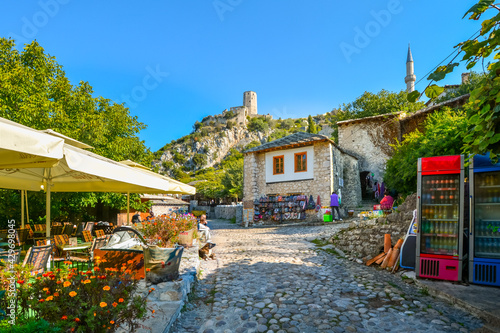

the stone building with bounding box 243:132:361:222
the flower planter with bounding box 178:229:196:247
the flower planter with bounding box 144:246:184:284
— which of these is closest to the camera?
the flower planter with bounding box 144:246:184:284

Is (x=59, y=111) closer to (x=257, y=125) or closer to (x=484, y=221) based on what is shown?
(x=484, y=221)

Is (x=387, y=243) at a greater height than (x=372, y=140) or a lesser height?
lesser

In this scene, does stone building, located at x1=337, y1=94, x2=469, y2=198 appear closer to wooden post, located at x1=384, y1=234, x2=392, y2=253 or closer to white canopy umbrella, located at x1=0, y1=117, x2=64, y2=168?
wooden post, located at x1=384, y1=234, x2=392, y2=253

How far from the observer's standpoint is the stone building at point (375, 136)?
65.7ft

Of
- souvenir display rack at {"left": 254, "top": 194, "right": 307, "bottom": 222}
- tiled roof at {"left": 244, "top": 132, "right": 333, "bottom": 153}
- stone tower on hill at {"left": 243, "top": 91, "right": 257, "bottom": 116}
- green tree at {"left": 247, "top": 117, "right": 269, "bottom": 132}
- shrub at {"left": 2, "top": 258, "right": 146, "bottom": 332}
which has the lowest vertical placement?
souvenir display rack at {"left": 254, "top": 194, "right": 307, "bottom": 222}

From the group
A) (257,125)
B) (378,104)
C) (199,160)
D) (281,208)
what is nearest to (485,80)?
(281,208)

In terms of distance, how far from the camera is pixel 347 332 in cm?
346

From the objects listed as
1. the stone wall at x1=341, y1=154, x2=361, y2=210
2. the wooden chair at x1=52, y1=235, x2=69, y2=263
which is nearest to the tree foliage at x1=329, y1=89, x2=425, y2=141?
the stone wall at x1=341, y1=154, x2=361, y2=210

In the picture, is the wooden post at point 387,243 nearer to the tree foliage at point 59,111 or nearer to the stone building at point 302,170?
the stone building at point 302,170

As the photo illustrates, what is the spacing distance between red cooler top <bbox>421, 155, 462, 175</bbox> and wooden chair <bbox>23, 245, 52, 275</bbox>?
6.60 meters

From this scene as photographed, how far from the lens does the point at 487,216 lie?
5461mm

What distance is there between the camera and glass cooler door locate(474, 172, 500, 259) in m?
5.12

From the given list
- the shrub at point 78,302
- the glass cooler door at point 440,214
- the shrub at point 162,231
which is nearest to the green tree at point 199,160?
the shrub at point 162,231

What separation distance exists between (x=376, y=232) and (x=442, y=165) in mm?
2819
